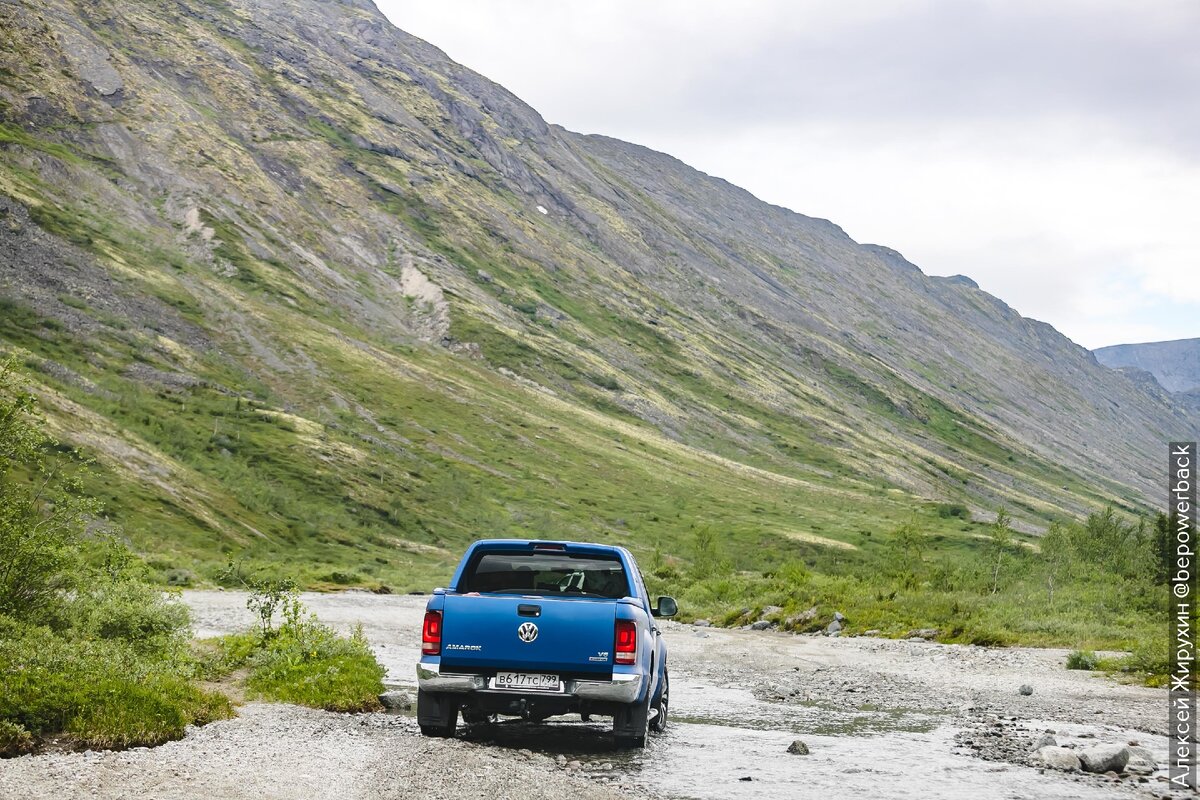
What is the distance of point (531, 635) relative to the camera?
1345 cm

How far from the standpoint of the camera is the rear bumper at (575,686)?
1331 cm

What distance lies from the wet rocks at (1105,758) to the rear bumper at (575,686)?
19.3 feet

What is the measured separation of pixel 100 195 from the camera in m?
155

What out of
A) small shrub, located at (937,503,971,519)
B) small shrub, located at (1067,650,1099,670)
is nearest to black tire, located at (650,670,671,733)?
small shrub, located at (1067,650,1099,670)

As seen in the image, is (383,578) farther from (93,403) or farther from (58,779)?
(58,779)

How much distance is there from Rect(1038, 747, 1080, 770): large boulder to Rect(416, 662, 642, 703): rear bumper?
5544mm

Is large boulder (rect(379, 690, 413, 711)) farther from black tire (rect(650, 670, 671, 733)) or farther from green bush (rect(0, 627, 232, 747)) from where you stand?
black tire (rect(650, 670, 671, 733))

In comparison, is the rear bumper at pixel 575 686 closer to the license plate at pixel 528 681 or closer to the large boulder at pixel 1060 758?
the license plate at pixel 528 681

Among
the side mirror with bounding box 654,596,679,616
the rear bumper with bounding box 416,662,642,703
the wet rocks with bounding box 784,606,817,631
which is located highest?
the side mirror with bounding box 654,596,679,616

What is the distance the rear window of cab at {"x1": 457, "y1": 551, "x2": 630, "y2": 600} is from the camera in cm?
1457

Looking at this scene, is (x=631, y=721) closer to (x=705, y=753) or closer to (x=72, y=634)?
(x=705, y=753)

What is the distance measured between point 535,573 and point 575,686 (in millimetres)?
2125

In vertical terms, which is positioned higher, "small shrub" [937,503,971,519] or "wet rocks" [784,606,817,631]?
"small shrub" [937,503,971,519]

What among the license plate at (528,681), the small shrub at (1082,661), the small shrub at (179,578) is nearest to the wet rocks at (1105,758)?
the license plate at (528,681)
